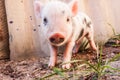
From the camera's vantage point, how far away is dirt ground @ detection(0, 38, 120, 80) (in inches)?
95.9

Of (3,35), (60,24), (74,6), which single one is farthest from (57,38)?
(3,35)

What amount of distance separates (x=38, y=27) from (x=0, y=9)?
395 millimetres

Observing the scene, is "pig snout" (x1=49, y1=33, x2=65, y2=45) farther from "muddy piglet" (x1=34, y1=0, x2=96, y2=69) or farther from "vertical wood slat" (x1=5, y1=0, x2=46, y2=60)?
"vertical wood slat" (x1=5, y1=0, x2=46, y2=60)

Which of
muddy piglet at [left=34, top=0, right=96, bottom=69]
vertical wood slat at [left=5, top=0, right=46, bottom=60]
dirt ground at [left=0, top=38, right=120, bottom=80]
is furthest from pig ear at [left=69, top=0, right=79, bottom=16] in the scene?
vertical wood slat at [left=5, top=0, right=46, bottom=60]

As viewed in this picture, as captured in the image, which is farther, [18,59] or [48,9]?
[18,59]

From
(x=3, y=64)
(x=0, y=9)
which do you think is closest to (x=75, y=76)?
(x=3, y=64)

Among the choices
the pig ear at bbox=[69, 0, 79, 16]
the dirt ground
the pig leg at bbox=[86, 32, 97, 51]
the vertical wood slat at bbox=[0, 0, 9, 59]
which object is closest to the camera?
the dirt ground

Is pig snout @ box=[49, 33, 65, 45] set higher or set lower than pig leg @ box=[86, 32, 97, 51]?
higher

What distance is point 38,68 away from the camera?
9.51ft

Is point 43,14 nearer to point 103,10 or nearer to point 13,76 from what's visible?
point 13,76

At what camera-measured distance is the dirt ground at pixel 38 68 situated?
7.99 ft

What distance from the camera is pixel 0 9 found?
11.3 feet

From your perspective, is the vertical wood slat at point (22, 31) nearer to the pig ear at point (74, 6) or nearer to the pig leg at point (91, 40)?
the pig leg at point (91, 40)

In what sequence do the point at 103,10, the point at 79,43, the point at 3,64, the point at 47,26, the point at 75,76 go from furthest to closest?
the point at 103,10, the point at 79,43, the point at 3,64, the point at 47,26, the point at 75,76
